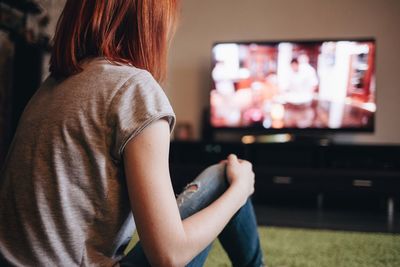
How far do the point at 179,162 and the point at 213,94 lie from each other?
64 cm

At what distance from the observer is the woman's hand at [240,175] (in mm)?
774

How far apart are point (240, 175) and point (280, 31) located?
313 centimetres

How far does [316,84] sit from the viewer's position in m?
3.29

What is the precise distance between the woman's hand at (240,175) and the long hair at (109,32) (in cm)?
28

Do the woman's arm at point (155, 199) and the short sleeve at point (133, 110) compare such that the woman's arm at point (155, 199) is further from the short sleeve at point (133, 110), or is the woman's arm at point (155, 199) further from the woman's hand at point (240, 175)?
the woman's hand at point (240, 175)

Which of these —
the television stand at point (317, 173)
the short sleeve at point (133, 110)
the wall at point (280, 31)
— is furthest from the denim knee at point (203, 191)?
the wall at point (280, 31)

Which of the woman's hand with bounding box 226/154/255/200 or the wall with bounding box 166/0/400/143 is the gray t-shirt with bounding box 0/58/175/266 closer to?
the woman's hand with bounding box 226/154/255/200

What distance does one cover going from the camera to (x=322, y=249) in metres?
1.84

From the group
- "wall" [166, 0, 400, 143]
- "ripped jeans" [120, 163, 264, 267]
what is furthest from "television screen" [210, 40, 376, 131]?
"ripped jeans" [120, 163, 264, 267]

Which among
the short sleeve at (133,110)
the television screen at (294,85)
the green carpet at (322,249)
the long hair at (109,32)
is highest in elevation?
the long hair at (109,32)

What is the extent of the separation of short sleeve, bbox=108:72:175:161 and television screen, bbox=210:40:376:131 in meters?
2.89

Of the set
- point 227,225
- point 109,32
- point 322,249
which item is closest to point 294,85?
point 322,249

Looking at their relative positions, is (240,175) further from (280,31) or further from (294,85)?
(280,31)

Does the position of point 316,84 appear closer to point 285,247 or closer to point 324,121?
point 324,121
